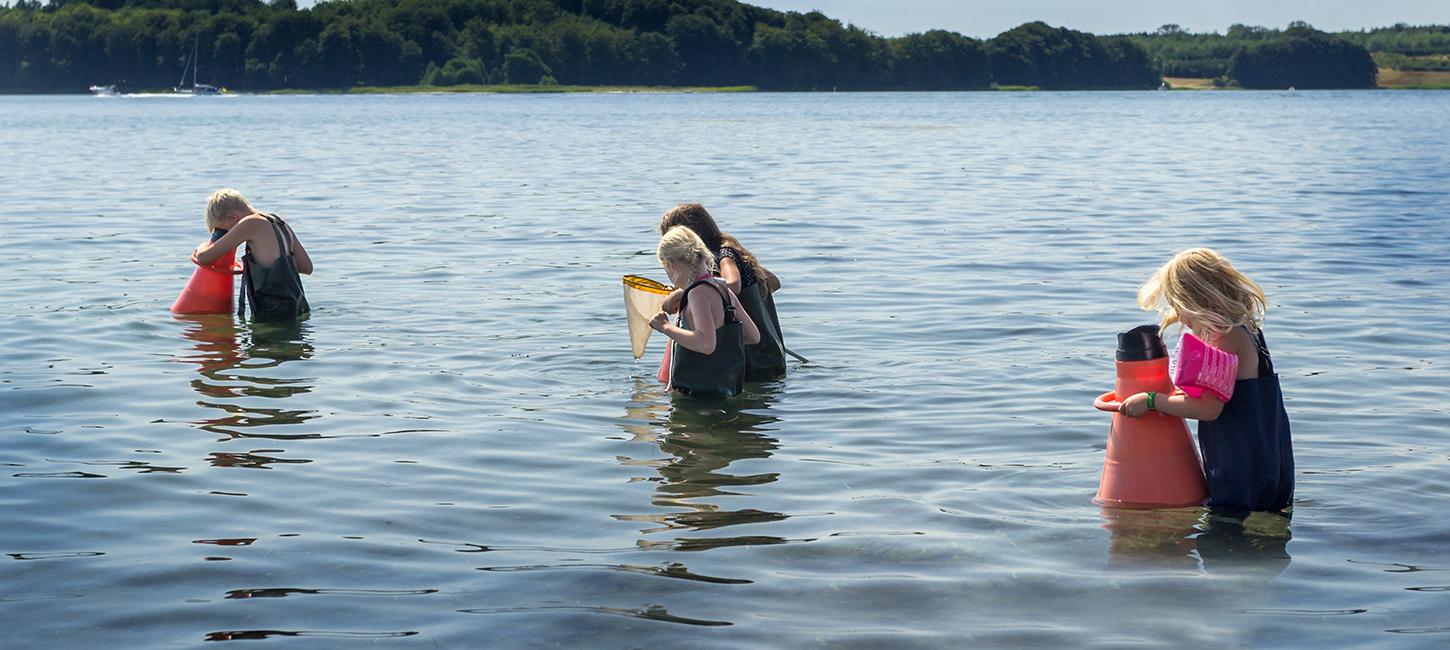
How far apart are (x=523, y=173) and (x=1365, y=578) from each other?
92.2 feet

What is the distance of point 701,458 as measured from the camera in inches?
309

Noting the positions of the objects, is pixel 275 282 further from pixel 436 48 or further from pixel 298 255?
pixel 436 48

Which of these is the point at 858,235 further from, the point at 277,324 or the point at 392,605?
the point at 392,605

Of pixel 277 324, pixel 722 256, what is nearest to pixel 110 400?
pixel 277 324

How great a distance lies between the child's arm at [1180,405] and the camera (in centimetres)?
599

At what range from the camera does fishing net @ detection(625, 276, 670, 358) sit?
9.22 meters

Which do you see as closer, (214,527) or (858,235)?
(214,527)

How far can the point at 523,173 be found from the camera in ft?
108

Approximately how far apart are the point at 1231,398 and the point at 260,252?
8013 millimetres

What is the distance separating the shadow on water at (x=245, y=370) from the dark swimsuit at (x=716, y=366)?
2.11 metres

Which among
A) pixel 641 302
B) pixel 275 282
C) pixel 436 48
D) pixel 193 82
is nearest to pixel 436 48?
pixel 436 48

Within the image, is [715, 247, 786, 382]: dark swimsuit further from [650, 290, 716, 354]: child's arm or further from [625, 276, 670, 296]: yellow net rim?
[650, 290, 716, 354]: child's arm

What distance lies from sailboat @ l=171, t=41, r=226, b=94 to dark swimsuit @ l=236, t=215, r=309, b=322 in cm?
16650

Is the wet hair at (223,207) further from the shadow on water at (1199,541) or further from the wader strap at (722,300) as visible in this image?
the shadow on water at (1199,541)
